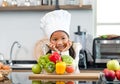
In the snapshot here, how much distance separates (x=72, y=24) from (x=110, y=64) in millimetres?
2039

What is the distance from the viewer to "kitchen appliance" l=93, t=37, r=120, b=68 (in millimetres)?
2855

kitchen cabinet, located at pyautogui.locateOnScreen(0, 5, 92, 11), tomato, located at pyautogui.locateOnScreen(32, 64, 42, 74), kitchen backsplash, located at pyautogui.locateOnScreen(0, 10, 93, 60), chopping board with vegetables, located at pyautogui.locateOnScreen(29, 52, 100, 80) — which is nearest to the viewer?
chopping board with vegetables, located at pyautogui.locateOnScreen(29, 52, 100, 80)

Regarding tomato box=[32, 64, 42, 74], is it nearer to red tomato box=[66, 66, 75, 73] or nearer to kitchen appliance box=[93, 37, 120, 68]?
red tomato box=[66, 66, 75, 73]

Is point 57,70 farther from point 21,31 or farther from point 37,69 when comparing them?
point 21,31

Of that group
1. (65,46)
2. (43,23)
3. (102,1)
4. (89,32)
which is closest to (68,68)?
(65,46)

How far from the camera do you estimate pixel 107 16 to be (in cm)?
336

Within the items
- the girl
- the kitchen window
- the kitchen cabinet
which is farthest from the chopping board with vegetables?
the kitchen window

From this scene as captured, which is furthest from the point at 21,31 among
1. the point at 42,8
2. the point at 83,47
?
the point at 83,47

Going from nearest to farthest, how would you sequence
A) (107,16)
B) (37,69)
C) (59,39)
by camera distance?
(37,69) < (59,39) < (107,16)

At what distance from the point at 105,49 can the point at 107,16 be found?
2.04 ft

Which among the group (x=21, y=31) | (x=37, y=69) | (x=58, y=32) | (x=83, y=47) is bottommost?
(x=83, y=47)

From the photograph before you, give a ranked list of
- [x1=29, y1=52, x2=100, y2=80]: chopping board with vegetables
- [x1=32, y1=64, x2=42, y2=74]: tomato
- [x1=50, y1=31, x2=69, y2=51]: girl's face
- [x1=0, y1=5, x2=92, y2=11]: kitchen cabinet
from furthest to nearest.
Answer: [x1=0, y1=5, x2=92, y2=11]: kitchen cabinet, [x1=50, y1=31, x2=69, y2=51]: girl's face, [x1=32, y1=64, x2=42, y2=74]: tomato, [x1=29, y1=52, x2=100, y2=80]: chopping board with vegetables

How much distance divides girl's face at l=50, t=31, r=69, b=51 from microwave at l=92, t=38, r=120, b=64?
104 centimetres

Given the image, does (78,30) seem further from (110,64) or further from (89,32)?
(110,64)
